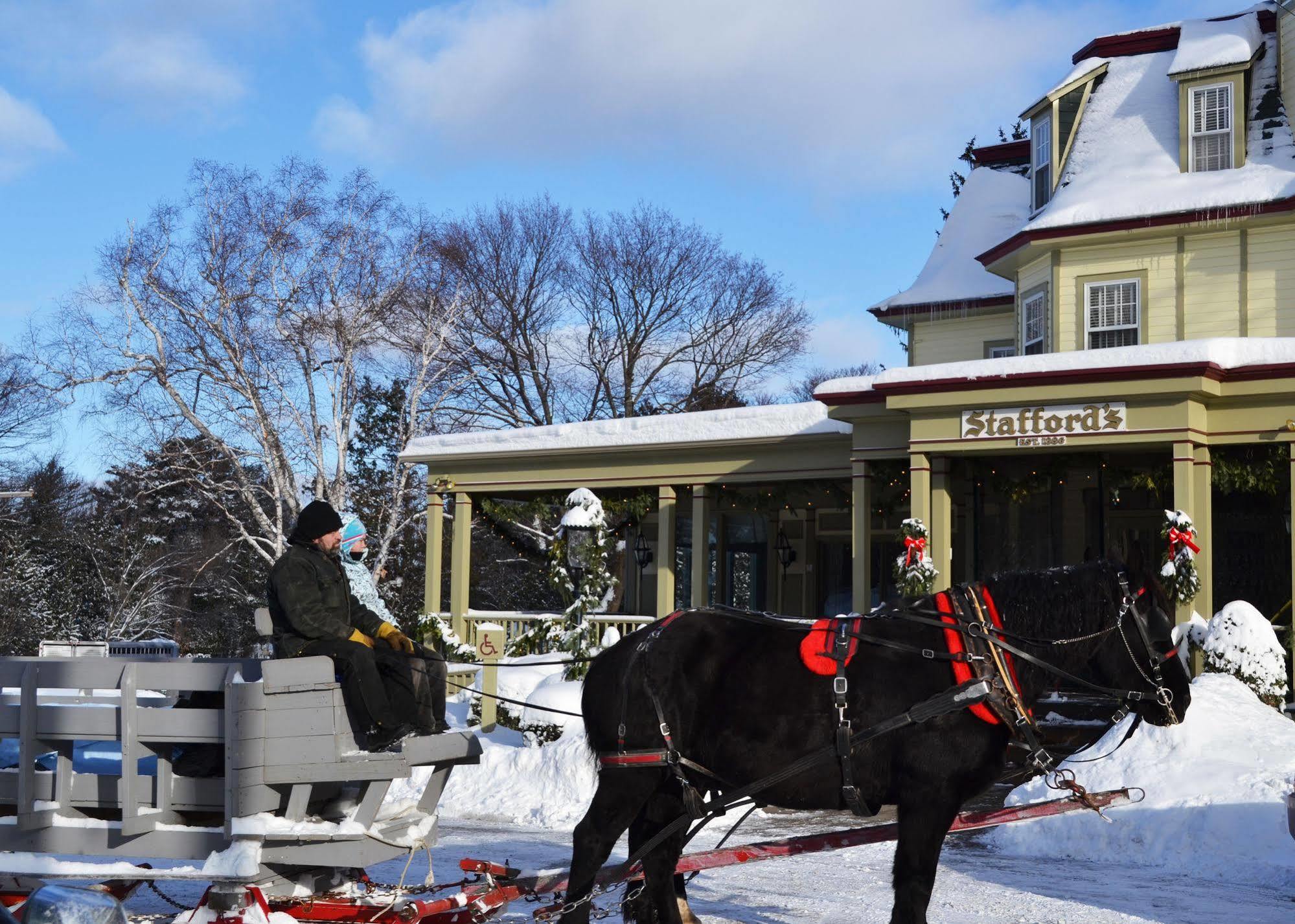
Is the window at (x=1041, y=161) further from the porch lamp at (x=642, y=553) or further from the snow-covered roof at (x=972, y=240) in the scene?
the porch lamp at (x=642, y=553)

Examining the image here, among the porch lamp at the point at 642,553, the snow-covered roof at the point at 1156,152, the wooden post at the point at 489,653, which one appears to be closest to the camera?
Result: the wooden post at the point at 489,653

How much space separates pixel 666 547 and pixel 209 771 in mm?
15287

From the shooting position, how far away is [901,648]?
600cm

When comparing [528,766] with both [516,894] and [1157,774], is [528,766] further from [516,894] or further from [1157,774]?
[516,894]

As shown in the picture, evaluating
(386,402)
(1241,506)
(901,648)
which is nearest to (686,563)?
(1241,506)

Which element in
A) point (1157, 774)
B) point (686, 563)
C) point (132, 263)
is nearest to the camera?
point (1157, 774)

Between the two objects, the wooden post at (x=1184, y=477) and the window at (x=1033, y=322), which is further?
the window at (x=1033, y=322)

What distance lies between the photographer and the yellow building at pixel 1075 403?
16.1 meters

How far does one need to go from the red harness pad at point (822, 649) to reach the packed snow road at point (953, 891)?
1975 mm

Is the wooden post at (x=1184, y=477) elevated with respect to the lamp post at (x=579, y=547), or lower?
elevated

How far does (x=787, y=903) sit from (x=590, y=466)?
14146 millimetres

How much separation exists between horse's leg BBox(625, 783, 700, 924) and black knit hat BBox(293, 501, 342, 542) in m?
2.15

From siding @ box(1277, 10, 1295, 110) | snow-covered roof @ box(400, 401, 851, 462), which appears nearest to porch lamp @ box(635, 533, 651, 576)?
snow-covered roof @ box(400, 401, 851, 462)

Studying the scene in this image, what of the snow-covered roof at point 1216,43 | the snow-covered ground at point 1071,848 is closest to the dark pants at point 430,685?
the snow-covered ground at point 1071,848
